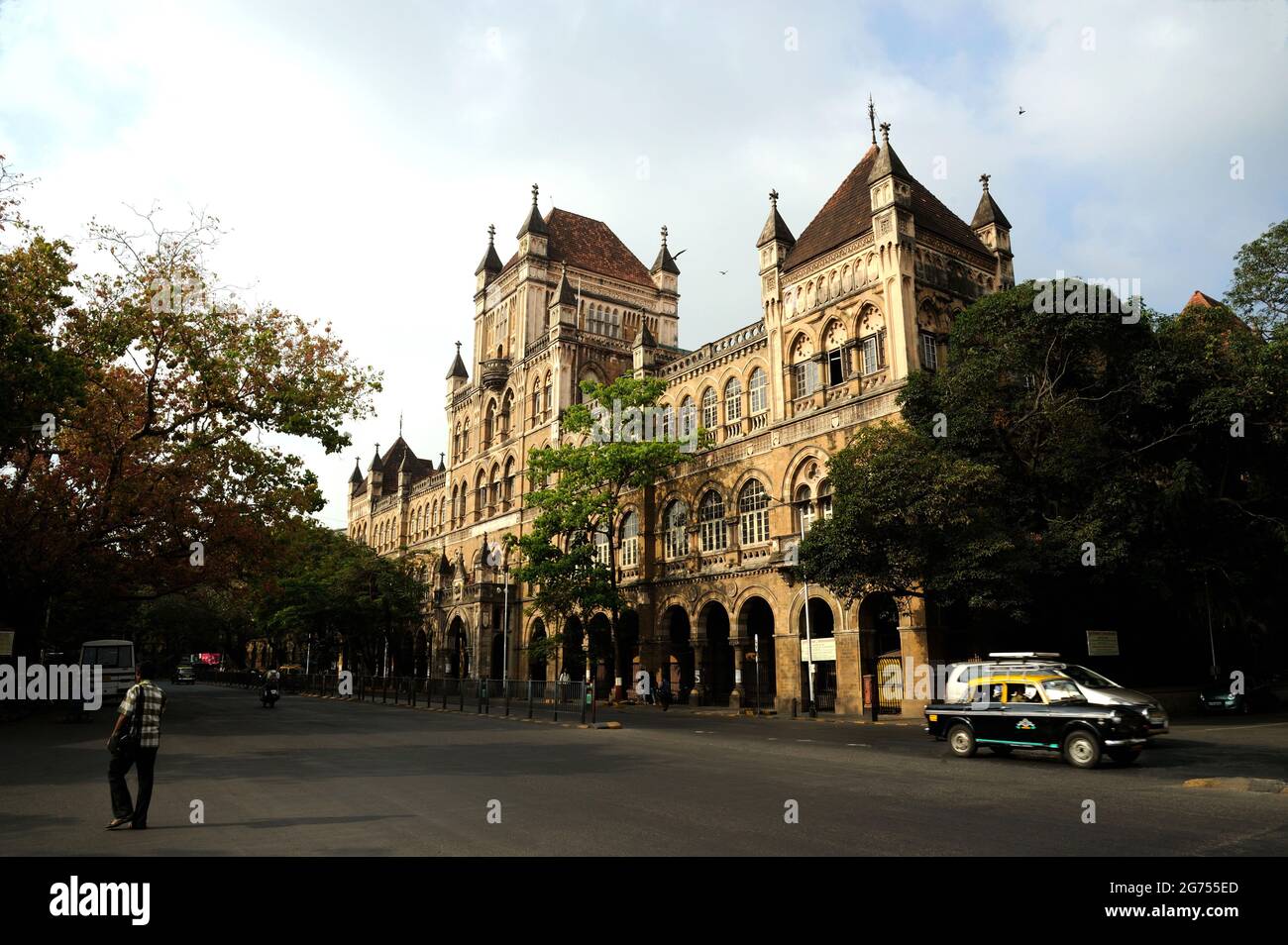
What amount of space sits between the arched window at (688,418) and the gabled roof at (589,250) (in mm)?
15504

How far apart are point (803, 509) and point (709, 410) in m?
8.07

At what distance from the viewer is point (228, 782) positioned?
12.1m

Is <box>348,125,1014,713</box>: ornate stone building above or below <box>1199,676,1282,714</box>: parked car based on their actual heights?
above

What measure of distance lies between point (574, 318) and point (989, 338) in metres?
26.0

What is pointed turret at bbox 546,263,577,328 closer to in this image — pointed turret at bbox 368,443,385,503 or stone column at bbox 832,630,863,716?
stone column at bbox 832,630,863,716

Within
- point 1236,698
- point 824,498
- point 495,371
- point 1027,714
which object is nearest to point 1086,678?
point 1027,714

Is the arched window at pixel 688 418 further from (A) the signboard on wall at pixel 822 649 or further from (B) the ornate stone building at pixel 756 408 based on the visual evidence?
(A) the signboard on wall at pixel 822 649

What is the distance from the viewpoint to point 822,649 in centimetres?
2842

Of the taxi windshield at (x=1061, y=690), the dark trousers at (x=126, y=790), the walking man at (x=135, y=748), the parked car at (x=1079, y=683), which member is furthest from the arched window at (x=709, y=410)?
the dark trousers at (x=126, y=790)

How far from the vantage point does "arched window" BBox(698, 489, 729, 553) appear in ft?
114

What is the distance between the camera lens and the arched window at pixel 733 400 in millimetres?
35438

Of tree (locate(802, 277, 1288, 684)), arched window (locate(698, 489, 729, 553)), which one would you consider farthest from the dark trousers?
arched window (locate(698, 489, 729, 553))

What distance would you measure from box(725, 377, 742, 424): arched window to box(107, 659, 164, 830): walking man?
28.0 m
